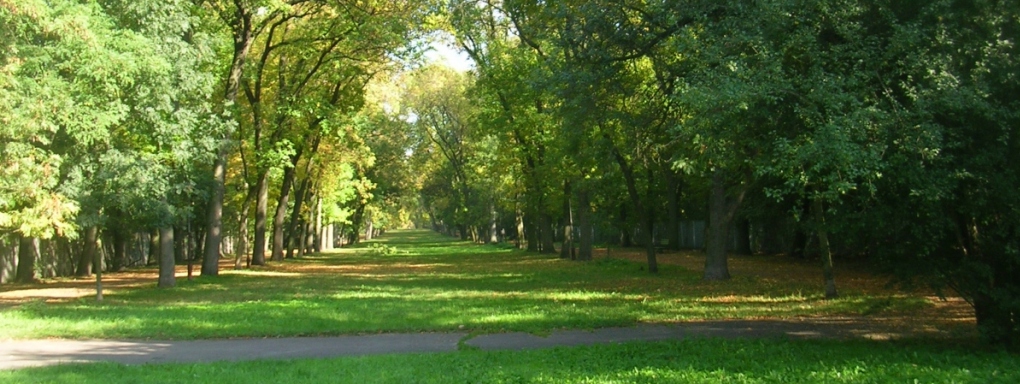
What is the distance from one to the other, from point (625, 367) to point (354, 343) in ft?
14.4

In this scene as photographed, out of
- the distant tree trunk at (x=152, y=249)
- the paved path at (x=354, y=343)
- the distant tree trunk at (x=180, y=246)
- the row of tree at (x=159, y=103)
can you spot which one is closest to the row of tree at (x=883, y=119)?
the paved path at (x=354, y=343)

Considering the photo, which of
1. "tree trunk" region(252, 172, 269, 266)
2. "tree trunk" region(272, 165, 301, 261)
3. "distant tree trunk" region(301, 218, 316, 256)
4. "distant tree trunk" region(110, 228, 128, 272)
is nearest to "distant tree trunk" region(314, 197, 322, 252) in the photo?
"distant tree trunk" region(301, 218, 316, 256)

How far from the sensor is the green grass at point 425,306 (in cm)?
1357

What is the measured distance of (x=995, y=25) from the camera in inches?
361

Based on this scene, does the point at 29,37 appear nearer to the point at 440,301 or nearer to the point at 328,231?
the point at 440,301

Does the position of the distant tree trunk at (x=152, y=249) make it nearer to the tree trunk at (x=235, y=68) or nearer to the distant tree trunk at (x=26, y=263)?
the distant tree trunk at (x=26, y=263)

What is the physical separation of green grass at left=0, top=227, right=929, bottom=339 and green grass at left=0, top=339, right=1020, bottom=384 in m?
2.81

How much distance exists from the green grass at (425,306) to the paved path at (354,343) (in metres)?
0.65

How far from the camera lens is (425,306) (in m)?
16.7

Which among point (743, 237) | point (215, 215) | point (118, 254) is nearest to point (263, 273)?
point (215, 215)

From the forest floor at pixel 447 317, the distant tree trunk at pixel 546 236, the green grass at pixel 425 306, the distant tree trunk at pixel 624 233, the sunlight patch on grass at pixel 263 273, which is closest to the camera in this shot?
the forest floor at pixel 447 317

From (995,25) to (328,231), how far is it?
63.6 metres

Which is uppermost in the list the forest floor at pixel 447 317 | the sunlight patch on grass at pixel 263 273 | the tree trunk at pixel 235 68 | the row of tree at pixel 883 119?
the tree trunk at pixel 235 68

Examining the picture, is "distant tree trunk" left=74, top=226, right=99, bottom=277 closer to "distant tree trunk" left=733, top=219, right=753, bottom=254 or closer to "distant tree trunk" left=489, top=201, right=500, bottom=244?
"distant tree trunk" left=733, top=219, right=753, bottom=254
